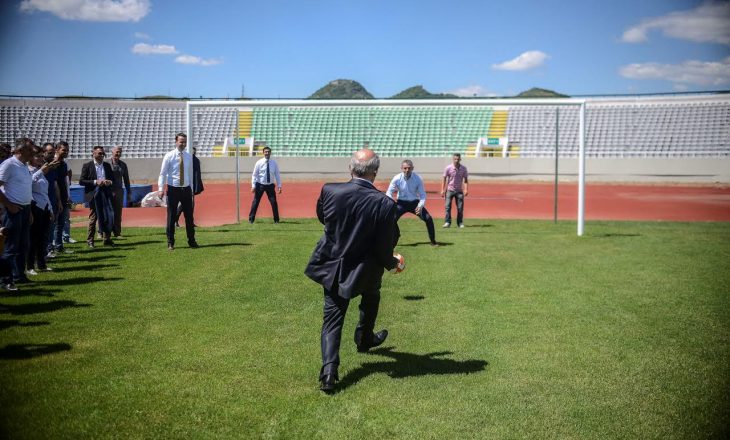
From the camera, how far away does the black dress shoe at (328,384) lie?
4.86m

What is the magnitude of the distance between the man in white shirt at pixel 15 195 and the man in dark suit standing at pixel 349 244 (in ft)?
16.4

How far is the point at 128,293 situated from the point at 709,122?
35888 millimetres

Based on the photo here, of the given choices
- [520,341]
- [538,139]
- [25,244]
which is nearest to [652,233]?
[520,341]

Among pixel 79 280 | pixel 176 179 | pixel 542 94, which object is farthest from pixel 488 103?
pixel 542 94

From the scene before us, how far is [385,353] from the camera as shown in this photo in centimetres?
595

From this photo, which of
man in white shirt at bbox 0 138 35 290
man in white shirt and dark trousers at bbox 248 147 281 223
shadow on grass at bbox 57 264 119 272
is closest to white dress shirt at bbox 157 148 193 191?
shadow on grass at bbox 57 264 119 272

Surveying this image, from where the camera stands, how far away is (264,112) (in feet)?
113

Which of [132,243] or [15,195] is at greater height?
[15,195]

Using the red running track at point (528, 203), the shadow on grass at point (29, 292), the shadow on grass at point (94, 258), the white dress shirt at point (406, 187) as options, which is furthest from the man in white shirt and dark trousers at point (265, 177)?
the shadow on grass at point (29, 292)

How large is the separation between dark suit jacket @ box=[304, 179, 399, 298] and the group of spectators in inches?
178

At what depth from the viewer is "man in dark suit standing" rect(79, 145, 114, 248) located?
1248 cm

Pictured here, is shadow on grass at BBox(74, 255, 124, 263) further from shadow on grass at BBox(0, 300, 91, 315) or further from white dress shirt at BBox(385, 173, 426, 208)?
white dress shirt at BBox(385, 173, 426, 208)

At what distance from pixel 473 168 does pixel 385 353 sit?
29017mm

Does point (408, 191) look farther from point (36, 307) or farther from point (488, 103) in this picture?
point (36, 307)
